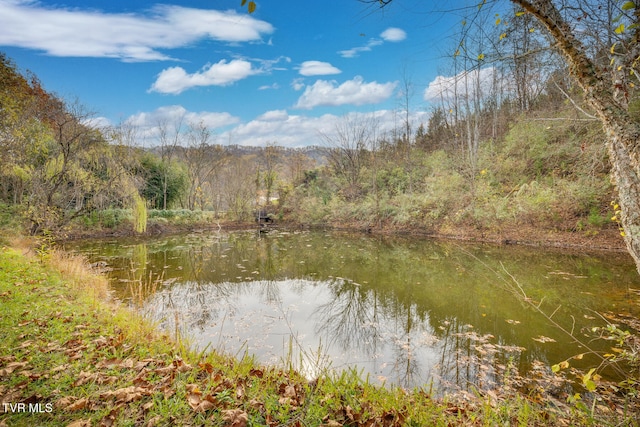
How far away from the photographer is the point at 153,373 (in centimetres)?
278

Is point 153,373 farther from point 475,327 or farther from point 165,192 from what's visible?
point 165,192

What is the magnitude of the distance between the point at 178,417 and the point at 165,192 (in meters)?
23.8

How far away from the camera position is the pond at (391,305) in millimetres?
4449

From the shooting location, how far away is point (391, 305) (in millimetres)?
6949

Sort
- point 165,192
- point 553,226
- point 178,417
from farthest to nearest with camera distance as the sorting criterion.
Result: 1. point 165,192
2. point 553,226
3. point 178,417

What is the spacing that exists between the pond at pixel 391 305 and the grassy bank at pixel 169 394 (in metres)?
0.49

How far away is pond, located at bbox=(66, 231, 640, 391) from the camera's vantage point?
445cm

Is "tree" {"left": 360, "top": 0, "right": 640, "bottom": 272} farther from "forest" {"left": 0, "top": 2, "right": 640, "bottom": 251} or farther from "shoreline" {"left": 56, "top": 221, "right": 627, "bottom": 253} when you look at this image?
"shoreline" {"left": 56, "top": 221, "right": 627, "bottom": 253}

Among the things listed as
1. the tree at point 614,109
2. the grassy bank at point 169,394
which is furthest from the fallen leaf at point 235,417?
the tree at point 614,109

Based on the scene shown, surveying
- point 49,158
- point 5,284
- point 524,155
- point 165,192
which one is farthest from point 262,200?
point 5,284

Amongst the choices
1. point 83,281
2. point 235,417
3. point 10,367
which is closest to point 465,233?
point 83,281

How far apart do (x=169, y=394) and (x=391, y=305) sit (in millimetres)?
5395

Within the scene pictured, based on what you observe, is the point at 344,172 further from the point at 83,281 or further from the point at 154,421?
the point at 154,421

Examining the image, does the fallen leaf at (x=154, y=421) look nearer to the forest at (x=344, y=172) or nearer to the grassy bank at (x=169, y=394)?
the grassy bank at (x=169, y=394)
